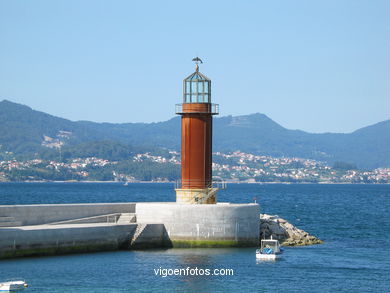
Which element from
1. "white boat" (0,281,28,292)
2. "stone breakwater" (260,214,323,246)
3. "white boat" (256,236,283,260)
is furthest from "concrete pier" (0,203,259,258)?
"white boat" (0,281,28,292)

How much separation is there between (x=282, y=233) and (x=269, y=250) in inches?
254

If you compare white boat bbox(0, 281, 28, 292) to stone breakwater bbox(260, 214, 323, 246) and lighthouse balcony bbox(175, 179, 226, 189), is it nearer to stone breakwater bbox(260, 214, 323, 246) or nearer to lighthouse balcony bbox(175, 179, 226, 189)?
lighthouse balcony bbox(175, 179, 226, 189)

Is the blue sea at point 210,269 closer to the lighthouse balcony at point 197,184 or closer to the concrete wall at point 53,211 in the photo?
the concrete wall at point 53,211

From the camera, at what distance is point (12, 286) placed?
33.3m

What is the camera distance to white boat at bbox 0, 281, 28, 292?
3312cm

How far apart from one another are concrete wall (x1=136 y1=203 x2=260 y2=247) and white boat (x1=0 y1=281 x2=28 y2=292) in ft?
43.7

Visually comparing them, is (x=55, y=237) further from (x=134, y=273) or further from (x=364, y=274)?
(x=364, y=274)

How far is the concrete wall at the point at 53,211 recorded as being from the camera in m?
42.6

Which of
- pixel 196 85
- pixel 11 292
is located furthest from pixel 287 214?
pixel 11 292

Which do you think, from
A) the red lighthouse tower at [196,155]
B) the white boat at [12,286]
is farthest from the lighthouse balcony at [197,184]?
the white boat at [12,286]

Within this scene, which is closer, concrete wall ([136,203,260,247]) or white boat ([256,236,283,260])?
white boat ([256,236,283,260])

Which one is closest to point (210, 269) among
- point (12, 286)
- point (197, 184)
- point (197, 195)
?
point (197, 195)

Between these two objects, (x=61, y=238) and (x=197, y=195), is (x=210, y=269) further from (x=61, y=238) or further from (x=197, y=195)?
(x=197, y=195)

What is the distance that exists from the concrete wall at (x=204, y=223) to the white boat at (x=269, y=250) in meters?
1.58
